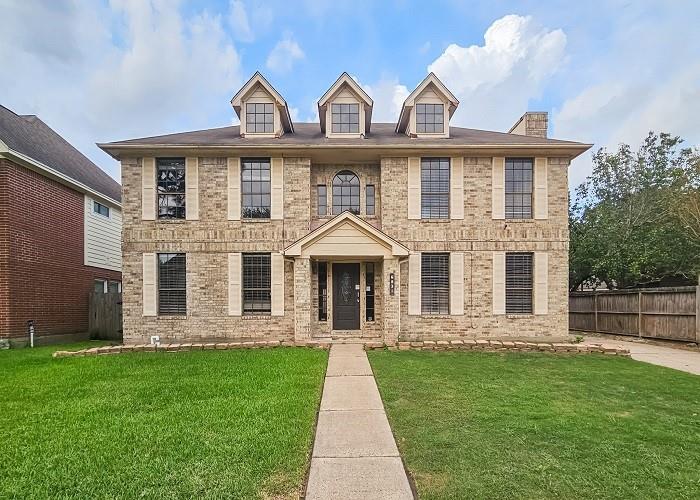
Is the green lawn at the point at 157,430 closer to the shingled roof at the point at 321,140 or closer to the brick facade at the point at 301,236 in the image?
the brick facade at the point at 301,236

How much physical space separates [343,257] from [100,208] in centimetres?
1089

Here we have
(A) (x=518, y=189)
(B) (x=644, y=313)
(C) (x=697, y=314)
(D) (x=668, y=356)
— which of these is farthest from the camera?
(B) (x=644, y=313)

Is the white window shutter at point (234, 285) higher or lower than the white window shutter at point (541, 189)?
lower

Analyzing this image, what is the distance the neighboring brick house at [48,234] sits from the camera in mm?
11297

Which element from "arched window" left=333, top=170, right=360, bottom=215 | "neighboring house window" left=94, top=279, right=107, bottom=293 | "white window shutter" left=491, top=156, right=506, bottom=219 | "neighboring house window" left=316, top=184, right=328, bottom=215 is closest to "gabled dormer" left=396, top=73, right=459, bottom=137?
"white window shutter" left=491, top=156, right=506, bottom=219

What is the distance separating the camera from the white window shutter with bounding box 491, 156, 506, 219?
465 inches

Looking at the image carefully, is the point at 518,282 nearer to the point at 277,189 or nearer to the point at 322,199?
the point at 322,199

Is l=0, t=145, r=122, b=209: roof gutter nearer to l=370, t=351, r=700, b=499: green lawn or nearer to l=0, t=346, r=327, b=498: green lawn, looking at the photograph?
l=0, t=346, r=327, b=498: green lawn

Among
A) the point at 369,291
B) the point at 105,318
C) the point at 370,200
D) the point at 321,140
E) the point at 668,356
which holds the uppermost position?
the point at 321,140

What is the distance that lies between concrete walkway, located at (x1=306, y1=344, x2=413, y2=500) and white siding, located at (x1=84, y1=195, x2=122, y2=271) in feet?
42.1

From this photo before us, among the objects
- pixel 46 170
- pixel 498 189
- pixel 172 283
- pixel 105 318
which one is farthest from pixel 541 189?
pixel 46 170

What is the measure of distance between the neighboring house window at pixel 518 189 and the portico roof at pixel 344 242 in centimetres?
367

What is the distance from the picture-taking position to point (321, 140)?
1209cm

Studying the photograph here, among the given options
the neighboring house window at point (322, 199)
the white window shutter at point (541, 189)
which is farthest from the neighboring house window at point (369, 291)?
the white window shutter at point (541, 189)
